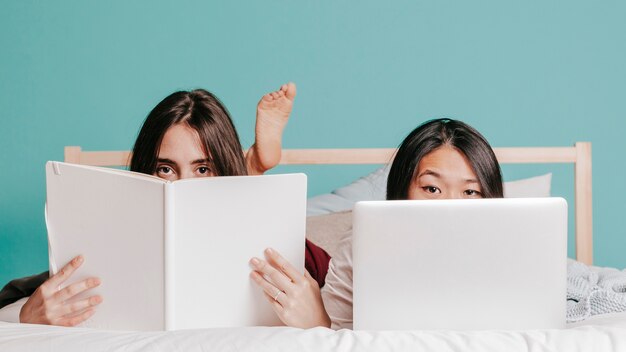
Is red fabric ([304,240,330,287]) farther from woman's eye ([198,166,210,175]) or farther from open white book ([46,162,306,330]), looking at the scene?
open white book ([46,162,306,330])

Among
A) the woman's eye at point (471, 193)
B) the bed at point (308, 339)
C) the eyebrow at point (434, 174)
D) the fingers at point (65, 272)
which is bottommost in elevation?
the bed at point (308, 339)

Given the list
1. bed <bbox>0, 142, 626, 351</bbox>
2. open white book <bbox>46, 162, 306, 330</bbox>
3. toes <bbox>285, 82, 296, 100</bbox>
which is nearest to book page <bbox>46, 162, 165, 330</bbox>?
open white book <bbox>46, 162, 306, 330</bbox>

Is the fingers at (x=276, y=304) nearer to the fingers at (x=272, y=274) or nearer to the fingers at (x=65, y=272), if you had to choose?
the fingers at (x=272, y=274)

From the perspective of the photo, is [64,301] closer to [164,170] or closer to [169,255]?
[169,255]

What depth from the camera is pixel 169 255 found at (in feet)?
3.82

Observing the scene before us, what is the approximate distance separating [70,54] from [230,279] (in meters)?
1.81

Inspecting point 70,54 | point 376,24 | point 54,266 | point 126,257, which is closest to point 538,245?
point 126,257

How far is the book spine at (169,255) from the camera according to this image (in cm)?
116

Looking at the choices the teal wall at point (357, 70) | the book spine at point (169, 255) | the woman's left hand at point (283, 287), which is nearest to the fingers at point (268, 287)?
the woman's left hand at point (283, 287)

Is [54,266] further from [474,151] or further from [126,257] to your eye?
[474,151]

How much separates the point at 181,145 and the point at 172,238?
472 millimetres

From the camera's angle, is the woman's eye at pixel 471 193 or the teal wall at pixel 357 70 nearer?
the woman's eye at pixel 471 193

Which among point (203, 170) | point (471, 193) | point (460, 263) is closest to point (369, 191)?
point (203, 170)

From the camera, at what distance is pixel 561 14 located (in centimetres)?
268
